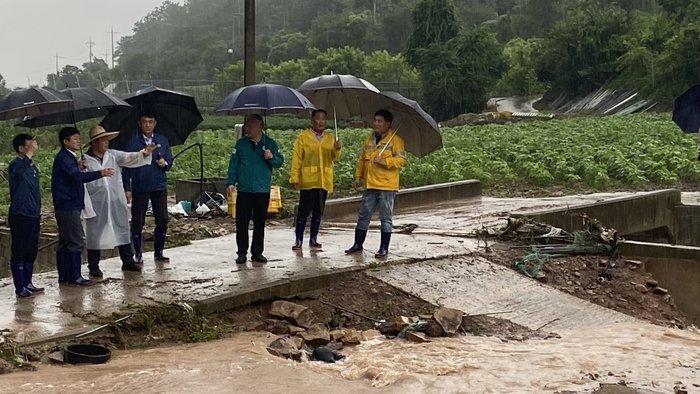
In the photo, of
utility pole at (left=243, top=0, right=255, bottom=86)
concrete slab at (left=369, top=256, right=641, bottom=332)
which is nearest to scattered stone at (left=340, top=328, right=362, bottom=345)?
concrete slab at (left=369, top=256, right=641, bottom=332)

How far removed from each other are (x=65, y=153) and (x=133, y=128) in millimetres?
1537

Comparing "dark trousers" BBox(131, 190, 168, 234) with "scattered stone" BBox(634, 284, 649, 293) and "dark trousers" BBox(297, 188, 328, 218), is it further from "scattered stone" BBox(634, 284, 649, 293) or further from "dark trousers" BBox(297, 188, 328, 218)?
"scattered stone" BBox(634, 284, 649, 293)

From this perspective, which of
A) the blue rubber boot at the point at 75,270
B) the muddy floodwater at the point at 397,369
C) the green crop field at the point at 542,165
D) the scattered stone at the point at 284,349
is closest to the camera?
the muddy floodwater at the point at 397,369

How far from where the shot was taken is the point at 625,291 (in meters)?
10.7

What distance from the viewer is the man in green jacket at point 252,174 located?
1018 centimetres

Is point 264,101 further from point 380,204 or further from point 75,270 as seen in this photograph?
point 75,270

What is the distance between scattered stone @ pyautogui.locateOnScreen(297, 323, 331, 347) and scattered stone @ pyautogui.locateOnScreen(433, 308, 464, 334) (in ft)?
3.68

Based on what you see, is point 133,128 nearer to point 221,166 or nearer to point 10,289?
point 10,289

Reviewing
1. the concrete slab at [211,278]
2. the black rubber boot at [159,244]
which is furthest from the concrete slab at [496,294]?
the black rubber boot at [159,244]

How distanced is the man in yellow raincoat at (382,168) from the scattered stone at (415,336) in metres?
2.30

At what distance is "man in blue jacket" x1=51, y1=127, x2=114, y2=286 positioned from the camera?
8828 mm

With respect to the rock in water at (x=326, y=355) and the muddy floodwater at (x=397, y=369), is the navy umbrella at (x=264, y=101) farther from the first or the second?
the rock in water at (x=326, y=355)

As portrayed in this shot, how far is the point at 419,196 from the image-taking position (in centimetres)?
1794

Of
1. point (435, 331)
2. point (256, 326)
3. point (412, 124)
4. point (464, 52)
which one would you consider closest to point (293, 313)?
point (256, 326)
